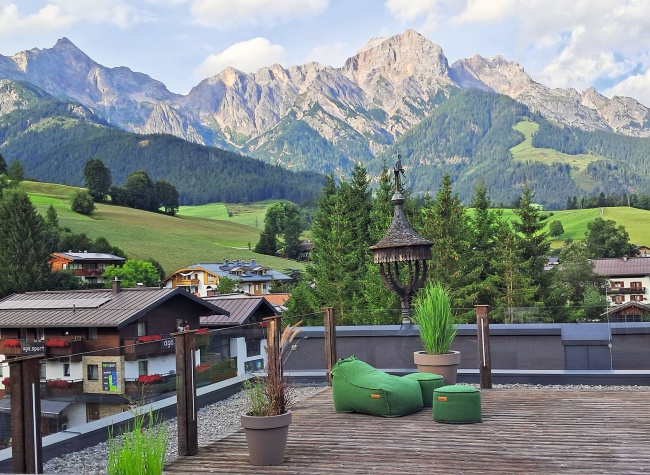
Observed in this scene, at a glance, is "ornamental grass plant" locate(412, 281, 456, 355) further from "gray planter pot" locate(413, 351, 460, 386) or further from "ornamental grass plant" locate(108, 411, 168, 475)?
"ornamental grass plant" locate(108, 411, 168, 475)

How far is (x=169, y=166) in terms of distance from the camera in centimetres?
16675

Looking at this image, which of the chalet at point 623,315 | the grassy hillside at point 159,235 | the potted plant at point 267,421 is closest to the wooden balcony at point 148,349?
the potted plant at point 267,421

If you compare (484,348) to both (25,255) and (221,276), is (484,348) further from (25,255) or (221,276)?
(221,276)

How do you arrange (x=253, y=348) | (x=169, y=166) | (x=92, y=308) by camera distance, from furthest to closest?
(x=169, y=166) → (x=92, y=308) → (x=253, y=348)

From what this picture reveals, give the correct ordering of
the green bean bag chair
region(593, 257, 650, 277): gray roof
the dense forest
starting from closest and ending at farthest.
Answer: the green bean bag chair → region(593, 257, 650, 277): gray roof → the dense forest

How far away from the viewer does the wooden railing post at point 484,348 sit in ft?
24.8

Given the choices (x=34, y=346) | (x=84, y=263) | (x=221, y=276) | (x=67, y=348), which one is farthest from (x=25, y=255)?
(x=34, y=346)

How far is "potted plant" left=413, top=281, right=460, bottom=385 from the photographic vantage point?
7172 millimetres

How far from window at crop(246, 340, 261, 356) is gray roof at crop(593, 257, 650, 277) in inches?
2515

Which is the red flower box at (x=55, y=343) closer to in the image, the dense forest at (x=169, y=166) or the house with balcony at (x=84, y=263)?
the house with balcony at (x=84, y=263)

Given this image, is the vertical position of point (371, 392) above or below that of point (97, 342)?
above

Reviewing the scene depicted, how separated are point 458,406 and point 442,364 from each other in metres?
1.53

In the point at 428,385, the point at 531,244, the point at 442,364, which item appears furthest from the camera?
the point at 531,244

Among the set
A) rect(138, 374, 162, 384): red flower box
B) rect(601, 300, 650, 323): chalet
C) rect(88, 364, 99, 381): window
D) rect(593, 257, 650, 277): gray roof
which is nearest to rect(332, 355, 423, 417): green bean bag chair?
rect(138, 374, 162, 384): red flower box
